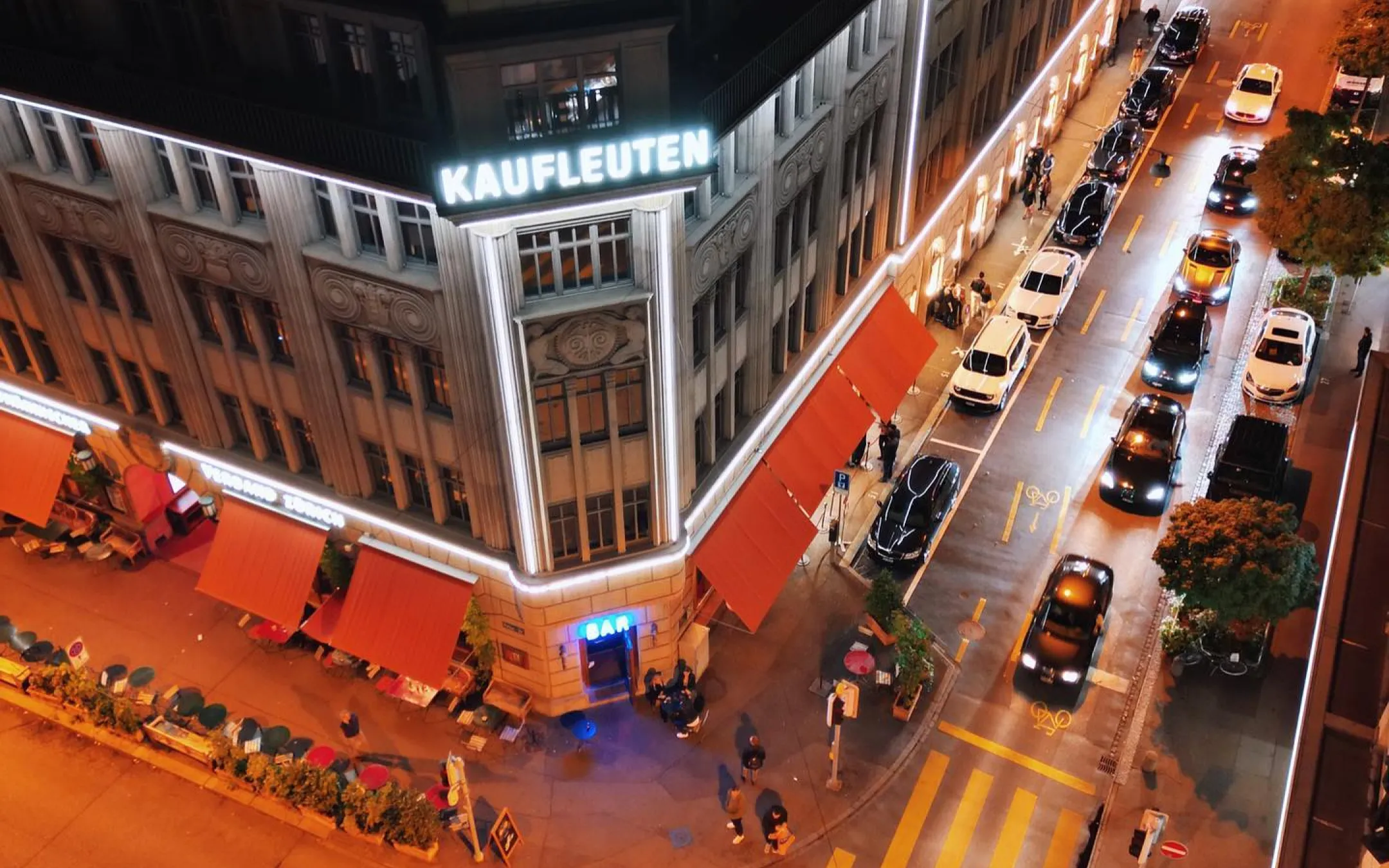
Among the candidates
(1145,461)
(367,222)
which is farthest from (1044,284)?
(367,222)

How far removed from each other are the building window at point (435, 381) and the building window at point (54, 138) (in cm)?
1124

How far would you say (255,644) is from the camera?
35.8m

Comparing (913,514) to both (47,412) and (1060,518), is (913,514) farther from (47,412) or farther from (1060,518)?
(47,412)

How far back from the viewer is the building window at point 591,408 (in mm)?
27656

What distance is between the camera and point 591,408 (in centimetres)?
2825

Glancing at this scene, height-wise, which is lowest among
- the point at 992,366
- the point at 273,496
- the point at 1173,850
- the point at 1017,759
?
the point at 1017,759

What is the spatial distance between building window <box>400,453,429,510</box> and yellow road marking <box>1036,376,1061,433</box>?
24062 mm

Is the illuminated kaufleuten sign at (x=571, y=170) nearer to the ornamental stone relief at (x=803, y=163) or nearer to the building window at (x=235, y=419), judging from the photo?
the ornamental stone relief at (x=803, y=163)

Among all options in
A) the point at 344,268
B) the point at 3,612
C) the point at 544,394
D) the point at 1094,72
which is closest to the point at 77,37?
the point at 344,268

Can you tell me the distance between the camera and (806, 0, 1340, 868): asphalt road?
101ft

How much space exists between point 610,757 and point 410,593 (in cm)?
737

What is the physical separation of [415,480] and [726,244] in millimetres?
10856

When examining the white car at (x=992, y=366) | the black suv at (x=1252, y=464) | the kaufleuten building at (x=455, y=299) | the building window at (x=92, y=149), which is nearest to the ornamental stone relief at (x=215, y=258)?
the kaufleuten building at (x=455, y=299)

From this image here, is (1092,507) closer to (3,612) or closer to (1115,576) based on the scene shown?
(1115,576)
